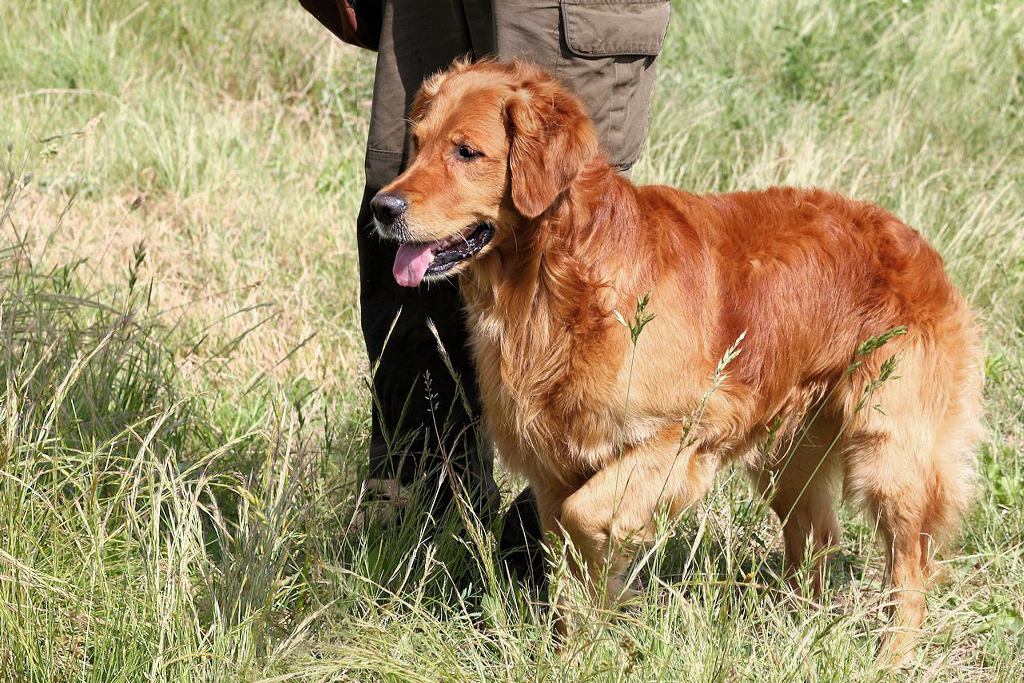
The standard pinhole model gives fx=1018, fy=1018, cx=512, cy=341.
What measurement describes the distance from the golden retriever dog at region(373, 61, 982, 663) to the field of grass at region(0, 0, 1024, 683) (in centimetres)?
25

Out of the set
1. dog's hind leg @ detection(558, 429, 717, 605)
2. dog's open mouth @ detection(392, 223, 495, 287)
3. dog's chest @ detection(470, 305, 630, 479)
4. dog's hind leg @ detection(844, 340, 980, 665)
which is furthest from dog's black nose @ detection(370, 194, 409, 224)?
dog's hind leg @ detection(844, 340, 980, 665)

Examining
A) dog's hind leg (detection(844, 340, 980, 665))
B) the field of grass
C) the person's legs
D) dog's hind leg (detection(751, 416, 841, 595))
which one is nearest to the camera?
the field of grass

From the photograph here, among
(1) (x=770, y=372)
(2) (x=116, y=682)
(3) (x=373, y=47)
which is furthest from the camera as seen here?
(3) (x=373, y=47)

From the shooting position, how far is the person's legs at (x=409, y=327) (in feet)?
10.2

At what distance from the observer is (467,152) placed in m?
2.77

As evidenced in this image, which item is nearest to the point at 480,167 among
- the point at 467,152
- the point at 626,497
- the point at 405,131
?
the point at 467,152

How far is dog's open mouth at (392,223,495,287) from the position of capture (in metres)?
2.74

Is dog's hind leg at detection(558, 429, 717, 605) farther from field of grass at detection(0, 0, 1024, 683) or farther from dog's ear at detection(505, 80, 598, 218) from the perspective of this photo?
dog's ear at detection(505, 80, 598, 218)

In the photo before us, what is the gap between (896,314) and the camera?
2.99 metres

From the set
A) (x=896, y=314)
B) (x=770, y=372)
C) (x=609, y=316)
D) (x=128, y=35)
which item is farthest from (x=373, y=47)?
(x=128, y=35)

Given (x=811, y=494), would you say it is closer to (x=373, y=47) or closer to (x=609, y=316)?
(x=609, y=316)

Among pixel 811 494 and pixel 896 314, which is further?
pixel 811 494

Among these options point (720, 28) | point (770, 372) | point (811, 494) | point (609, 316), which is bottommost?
point (811, 494)

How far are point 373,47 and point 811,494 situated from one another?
210cm
